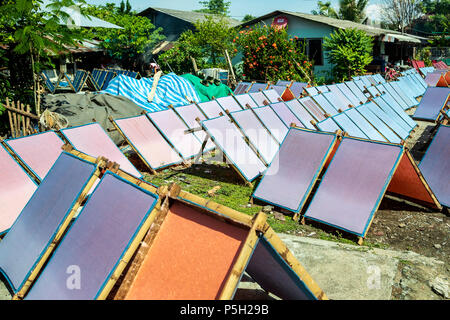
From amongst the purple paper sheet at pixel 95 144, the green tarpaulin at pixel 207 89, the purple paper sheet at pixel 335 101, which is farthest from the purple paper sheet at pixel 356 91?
the purple paper sheet at pixel 95 144

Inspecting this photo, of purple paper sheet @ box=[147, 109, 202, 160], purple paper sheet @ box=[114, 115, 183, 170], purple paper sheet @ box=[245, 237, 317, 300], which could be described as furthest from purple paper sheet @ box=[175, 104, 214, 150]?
purple paper sheet @ box=[245, 237, 317, 300]

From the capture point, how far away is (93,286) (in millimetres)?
2203

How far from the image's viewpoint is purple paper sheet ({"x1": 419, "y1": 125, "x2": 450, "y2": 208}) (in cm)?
496

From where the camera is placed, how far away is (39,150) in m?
5.23

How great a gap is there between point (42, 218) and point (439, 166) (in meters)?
5.19

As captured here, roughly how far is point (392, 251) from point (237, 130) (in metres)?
3.45

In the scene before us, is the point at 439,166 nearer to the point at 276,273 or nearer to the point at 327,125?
the point at 327,125

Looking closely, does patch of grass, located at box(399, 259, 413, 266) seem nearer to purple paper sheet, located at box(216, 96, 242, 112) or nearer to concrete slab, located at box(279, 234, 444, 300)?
concrete slab, located at box(279, 234, 444, 300)

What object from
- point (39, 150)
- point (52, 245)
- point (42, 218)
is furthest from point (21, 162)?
point (52, 245)

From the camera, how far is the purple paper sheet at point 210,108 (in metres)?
8.33

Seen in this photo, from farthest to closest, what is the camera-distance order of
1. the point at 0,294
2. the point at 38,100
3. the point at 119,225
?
1. the point at 38,100
2. the point at 0,294
3. the point at 119,225

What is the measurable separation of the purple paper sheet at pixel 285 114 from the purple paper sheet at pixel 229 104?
4.96 feet

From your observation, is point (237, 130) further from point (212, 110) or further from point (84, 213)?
point (84, 213)
